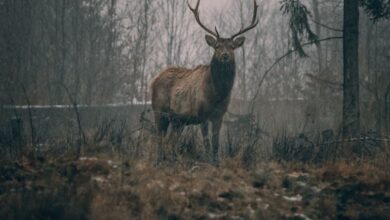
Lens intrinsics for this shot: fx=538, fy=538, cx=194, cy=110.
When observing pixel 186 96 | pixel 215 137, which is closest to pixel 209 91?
pixel 186 96

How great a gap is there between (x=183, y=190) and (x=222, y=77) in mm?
4463

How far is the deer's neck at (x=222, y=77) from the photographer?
454 inches

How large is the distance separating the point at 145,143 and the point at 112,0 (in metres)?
22.2

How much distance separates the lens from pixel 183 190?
298 inches

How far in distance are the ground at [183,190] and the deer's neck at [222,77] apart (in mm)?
3101

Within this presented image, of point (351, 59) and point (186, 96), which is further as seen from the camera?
point (186, 96)

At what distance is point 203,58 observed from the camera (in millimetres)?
41031

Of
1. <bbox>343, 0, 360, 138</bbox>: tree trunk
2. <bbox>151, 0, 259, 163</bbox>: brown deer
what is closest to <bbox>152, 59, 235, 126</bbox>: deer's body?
<bbox>151, 0, 259, 163</bbox>: brown deer

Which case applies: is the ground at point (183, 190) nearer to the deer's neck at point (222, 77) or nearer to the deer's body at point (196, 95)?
the deer's body at point (196, 95)

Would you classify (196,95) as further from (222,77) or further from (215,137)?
(215,137)

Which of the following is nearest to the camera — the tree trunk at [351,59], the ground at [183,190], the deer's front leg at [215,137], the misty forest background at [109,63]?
the ground at [183,190]

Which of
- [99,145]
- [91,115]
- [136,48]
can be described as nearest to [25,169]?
[99,145]

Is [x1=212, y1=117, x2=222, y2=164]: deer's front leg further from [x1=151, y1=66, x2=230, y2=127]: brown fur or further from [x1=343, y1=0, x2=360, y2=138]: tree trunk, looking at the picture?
[x1=343, y1=0, x2=360, y2=138]: tree trunk

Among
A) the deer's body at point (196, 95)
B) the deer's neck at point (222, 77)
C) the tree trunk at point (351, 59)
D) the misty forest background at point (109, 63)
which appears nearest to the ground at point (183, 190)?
the tree trunk at point (351, 59)
